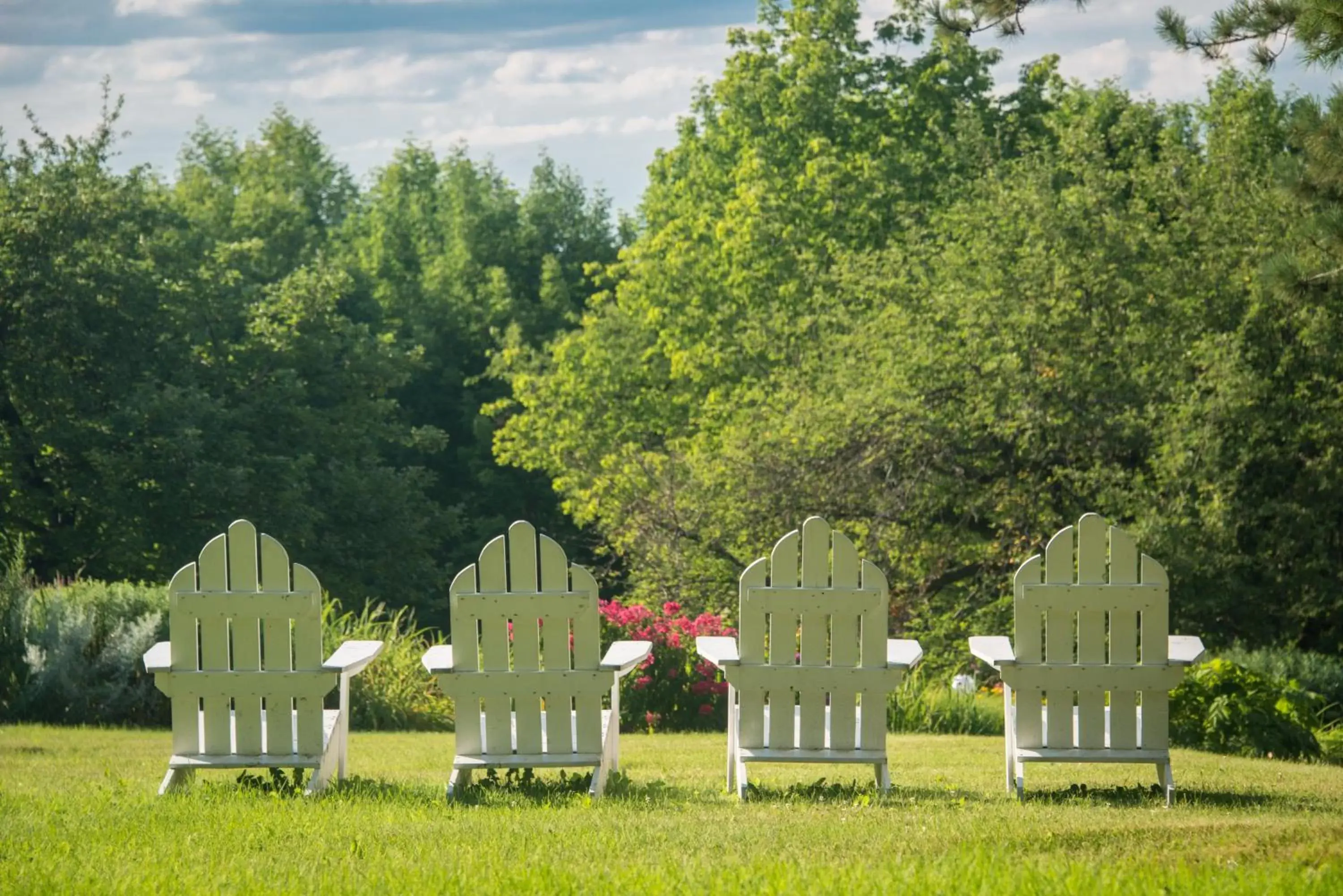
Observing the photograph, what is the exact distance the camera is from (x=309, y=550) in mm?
22141

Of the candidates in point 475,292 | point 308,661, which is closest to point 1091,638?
point 308,661

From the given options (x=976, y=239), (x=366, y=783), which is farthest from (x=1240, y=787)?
(x=976, y=239)

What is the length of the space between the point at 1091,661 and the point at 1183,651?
39cm

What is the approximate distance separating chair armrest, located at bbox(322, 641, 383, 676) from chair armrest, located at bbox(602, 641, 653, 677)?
94 centimetres

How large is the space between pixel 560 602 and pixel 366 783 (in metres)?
1.15

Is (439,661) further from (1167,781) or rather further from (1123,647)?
(1167,781)

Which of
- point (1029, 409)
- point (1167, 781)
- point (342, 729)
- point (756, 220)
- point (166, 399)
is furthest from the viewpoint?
point (756, 220)

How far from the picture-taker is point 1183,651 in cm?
584

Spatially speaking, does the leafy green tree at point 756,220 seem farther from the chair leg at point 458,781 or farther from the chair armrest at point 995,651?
the chair leg at point 458,781

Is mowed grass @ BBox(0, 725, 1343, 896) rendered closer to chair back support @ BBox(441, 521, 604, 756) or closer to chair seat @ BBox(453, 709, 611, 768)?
chair seat @ BBox(453, 709, 611, 768)

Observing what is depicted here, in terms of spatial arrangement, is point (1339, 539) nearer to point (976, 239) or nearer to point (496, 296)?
point (976, 239)

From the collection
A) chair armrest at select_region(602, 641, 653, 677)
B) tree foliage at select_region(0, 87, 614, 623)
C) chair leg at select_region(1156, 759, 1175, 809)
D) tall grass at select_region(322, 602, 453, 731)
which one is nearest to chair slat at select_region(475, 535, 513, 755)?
chair armrest at select_region(602, 641, 653, 677)

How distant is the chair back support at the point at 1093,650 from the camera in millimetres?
5707

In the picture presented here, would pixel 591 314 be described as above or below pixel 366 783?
above
